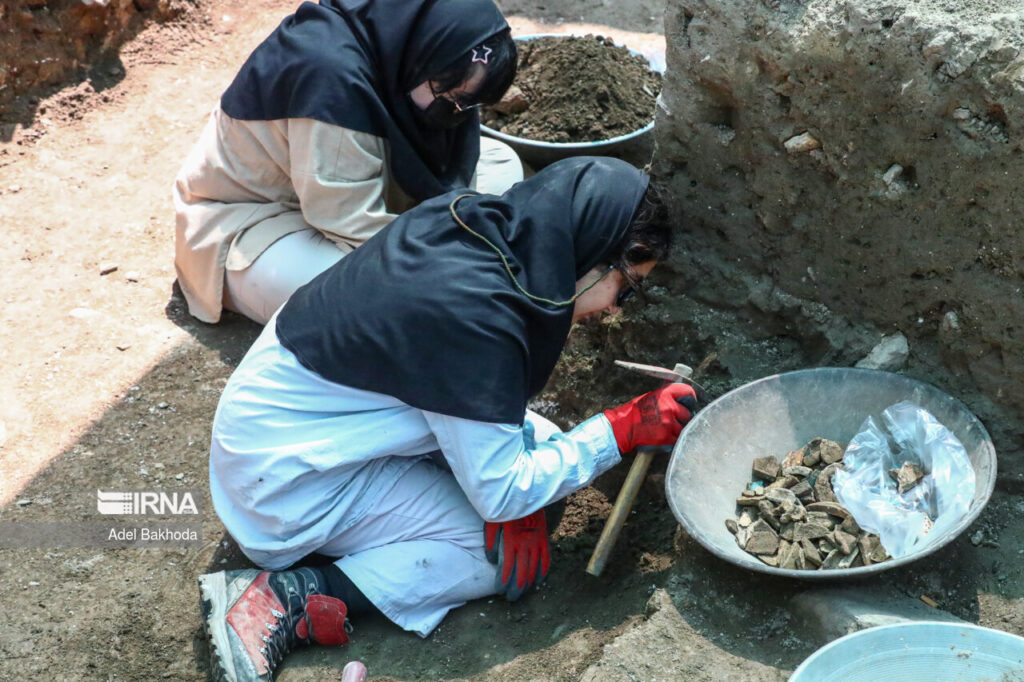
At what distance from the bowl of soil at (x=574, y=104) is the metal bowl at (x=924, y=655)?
262cm

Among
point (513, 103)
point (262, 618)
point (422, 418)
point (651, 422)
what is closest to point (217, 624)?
point (262, 618)

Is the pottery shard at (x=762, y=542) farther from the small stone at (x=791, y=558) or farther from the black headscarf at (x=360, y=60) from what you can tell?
the black headscarf at (x=360, y=60)

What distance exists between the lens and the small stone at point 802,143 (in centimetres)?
258

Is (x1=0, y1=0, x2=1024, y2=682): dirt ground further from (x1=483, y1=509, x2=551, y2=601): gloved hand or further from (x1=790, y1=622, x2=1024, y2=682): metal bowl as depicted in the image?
(x1=790, y1=622, x2=1024, y2=682): metal bowl

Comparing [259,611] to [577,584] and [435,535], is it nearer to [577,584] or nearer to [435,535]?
[435,535]

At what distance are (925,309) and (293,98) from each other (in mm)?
1975

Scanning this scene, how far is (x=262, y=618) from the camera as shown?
→ 8.00ft

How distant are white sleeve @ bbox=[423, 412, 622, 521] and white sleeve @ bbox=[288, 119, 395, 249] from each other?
1.16 metres

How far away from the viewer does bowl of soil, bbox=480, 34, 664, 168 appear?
14.2ft

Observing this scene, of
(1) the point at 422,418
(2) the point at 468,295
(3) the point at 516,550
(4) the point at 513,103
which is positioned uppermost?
(2) the point at 468,295

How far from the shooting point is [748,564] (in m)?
2.24

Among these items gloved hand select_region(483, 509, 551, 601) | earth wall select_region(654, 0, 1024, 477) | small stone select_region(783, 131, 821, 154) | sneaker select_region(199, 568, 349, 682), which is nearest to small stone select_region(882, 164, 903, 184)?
earth wall select_region(654, 0, 1024, 477)

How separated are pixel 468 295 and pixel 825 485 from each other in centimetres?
101

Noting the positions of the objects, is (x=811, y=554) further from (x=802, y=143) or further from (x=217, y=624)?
(x=217, y=624)
